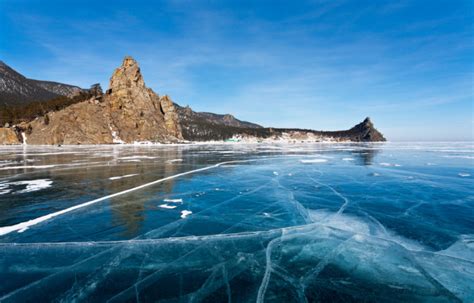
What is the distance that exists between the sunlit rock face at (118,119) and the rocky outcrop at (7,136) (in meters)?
3.84

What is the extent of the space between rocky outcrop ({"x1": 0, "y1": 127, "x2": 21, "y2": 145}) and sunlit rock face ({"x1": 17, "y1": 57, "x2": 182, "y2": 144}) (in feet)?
12.6

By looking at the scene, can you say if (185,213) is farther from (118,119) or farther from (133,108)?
(133,108)

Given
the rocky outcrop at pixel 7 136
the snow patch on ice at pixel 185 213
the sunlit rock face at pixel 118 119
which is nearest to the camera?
the snow patch on ice at pixel 185 213

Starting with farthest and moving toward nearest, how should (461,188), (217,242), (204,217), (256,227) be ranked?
(461,188), (204,217), (256,227), (217,242)

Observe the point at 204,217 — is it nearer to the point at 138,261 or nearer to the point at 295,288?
the point at 138,261

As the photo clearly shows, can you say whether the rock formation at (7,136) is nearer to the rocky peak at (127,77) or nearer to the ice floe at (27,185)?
the rocky peak at (127,77)

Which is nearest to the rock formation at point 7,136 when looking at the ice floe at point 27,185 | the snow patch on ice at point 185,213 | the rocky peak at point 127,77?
the rocky peak at point 127,77

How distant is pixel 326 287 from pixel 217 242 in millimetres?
2356

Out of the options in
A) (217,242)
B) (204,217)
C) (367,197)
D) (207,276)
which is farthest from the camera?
(367,197)

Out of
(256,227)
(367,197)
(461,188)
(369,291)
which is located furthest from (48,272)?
(461,188)

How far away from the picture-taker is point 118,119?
96.8 meters

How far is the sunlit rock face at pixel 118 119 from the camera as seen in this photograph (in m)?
84.2

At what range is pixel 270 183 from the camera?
12680 mm

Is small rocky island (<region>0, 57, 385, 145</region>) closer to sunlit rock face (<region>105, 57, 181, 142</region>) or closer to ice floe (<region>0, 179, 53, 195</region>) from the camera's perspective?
sunlit rock face (<region>105, 57, 181, 142</region>)
